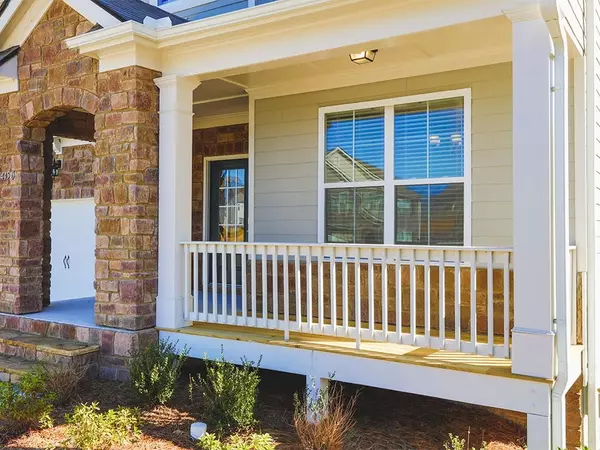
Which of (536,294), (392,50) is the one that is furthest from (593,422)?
(392,50)

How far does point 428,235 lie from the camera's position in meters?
5.26

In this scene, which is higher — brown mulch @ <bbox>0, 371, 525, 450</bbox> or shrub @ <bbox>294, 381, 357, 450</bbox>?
shrub @ <bbox>294, 381, 357, 450</bbox>

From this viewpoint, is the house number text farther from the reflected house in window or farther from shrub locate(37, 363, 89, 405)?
the reflected house in window

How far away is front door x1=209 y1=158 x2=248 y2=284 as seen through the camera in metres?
7.71

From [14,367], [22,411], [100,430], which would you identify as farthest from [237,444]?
[14,367]

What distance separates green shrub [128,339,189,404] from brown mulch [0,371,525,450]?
0.38 ft

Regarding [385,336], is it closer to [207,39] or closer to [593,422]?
[593,422]

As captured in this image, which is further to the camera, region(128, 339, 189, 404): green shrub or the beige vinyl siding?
the beige vinyl siding

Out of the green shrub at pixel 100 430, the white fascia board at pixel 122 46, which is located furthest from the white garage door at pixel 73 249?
the green shrub at pixel 100 430

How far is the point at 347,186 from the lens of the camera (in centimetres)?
574

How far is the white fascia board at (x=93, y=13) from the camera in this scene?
5198mm

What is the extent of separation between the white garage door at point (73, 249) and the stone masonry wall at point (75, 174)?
14cm

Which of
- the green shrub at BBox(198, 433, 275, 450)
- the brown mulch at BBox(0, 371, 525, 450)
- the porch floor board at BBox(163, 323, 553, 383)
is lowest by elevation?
the brown mulch at BBox(0, 371, 525, 450)

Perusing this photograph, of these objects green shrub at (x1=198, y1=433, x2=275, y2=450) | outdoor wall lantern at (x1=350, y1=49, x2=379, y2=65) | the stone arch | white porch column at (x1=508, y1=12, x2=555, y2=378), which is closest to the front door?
the stone arch
